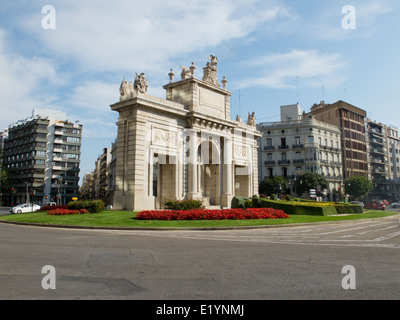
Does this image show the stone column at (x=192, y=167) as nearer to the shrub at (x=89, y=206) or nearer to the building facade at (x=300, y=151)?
the shrub at (x=89, y=206)

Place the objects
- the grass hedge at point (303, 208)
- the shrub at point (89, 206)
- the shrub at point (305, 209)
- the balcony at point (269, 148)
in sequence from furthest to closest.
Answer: the balcony at point (269, 148), the grass hedge at point (303, 208), the shrub at point (305, 209), the shrub at point (89, 206)

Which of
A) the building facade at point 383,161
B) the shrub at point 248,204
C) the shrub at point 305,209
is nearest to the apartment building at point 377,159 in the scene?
the building facade at point 383,161

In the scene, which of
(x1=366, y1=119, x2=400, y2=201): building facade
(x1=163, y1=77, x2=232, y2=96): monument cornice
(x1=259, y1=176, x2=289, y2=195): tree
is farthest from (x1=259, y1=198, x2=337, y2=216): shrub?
(x1=366, y1=119, x2=400, y2=201): building facade

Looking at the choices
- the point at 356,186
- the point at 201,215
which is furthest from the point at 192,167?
the point at 356,186

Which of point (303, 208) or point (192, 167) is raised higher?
point (192, 167)

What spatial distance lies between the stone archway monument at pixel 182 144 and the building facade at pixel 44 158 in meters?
56.8

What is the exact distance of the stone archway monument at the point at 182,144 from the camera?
27922 millimetres

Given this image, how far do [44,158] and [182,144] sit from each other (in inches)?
2567

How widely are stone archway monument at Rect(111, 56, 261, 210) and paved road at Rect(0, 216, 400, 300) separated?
668 inches

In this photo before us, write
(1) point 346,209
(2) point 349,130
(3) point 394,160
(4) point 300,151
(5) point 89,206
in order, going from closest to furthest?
1. (5) point 89,206
2. (1) point 346,209
3. (4) point 300,151
4. (2) point 349,130
5. (3) point 394,160

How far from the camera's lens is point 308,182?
199ft

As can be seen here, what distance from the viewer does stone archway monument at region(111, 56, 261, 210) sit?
2792 cm

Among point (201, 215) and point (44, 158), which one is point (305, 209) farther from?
point (44, 158)

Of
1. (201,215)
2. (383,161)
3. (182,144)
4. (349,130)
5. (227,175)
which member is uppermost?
(349,130)
